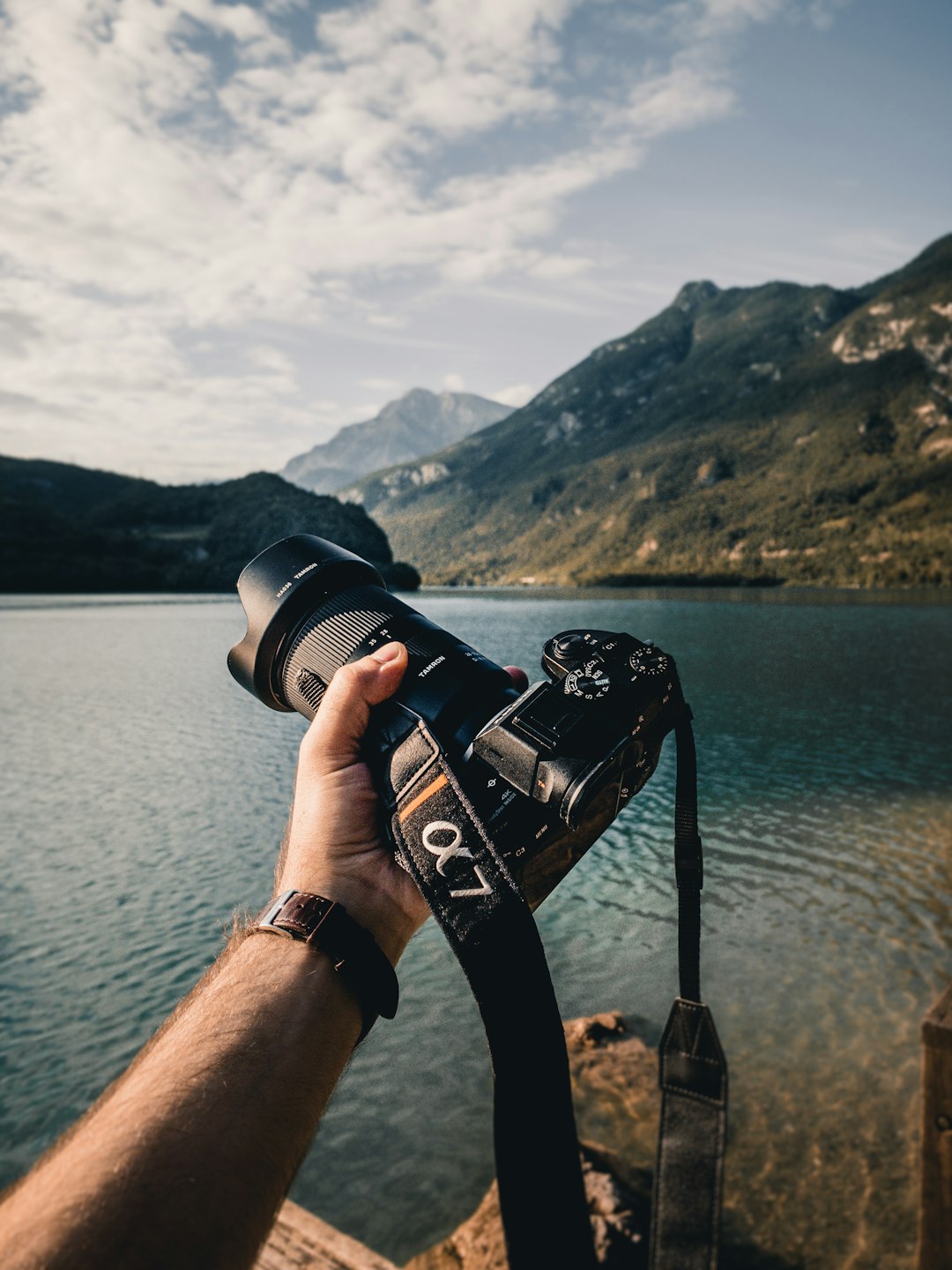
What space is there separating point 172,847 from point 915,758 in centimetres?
1177

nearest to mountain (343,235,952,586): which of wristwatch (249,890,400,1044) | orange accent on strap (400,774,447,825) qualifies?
orange accent on strap (400,774,447,825)

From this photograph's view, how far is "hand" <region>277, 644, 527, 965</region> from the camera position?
1114mm

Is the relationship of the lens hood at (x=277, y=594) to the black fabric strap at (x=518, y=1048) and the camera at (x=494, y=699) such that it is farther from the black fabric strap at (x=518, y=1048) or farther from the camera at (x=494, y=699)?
the black fabric strap at (x=518, y=1048)

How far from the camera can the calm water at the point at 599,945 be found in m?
4.15

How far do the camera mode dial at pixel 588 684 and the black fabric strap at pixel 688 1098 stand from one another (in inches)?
6.3

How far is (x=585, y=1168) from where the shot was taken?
140 inches

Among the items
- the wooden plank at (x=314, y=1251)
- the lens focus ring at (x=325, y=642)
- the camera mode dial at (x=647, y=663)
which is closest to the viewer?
the camera mode dial at (x=647, y=663)

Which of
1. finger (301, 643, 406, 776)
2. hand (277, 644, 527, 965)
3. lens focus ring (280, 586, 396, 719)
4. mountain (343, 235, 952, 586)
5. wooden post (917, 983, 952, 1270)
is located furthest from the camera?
mountain (343, 235, 952, 586)

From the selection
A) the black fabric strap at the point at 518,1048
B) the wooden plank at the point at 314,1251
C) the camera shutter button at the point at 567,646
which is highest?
the camera shutter button at the point at 567,646

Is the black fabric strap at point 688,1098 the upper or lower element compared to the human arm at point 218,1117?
lower

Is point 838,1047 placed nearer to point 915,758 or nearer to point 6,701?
point 915,758

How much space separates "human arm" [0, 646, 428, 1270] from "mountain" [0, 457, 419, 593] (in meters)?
60.5

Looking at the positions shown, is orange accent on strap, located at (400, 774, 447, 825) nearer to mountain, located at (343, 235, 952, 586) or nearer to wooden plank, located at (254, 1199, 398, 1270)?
wooden plank, located at (254, 1199, 398, 1270)

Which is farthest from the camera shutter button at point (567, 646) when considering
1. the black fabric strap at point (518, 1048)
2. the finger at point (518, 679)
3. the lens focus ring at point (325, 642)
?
the black fabric strap at point (518, 1048)
